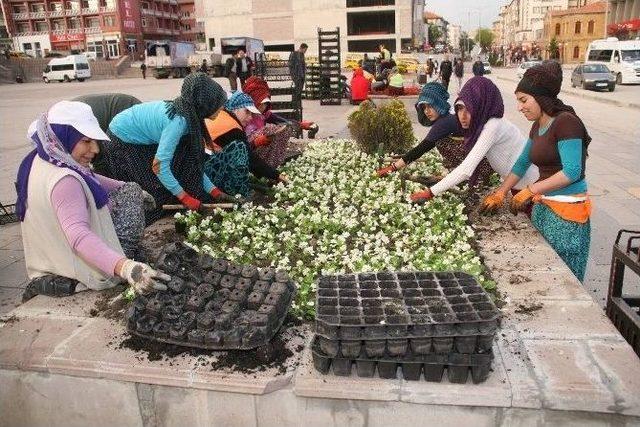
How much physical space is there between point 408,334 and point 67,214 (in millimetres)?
2114

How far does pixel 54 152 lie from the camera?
3.14 meters

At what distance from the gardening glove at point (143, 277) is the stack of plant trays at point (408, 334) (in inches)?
36.0

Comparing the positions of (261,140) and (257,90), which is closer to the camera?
(261,140)

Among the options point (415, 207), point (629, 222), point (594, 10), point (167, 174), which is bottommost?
point (629, 222)

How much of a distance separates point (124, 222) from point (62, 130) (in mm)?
927

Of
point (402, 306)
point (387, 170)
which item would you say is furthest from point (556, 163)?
point (387, 170)

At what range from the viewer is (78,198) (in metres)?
3.14

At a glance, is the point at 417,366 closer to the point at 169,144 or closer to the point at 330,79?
the point at 169,144

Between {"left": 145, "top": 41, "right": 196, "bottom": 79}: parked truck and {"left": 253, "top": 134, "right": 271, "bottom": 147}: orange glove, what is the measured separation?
39.1 meters

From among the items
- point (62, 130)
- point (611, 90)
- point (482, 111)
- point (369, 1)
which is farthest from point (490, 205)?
point (369, 1)

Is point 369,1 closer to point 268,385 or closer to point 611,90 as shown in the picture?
point 611,90

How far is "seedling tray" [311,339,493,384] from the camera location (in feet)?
7.75

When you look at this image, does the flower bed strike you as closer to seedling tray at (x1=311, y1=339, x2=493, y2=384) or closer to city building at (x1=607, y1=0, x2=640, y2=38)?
seedling tray at (x1=311, y1=339, x2=493, y2=384)

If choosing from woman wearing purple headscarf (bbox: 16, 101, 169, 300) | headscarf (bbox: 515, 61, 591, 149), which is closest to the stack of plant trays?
woman wearing purple headscarf (bbox: 16, 101, 169, 300)
